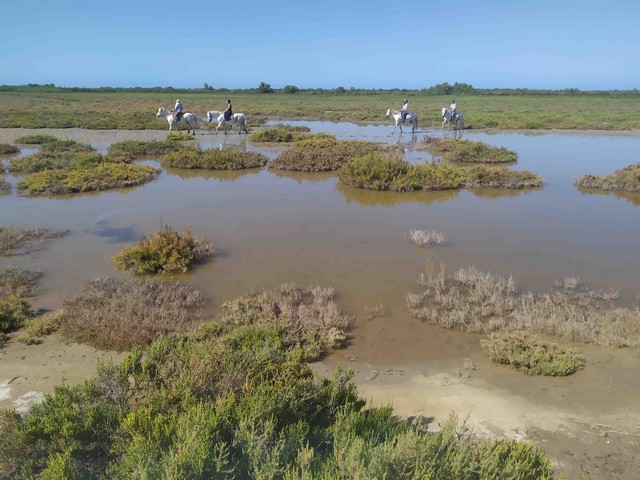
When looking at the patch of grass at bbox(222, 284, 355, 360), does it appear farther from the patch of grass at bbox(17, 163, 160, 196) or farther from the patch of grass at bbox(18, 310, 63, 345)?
the patch of grass at bbox(17, 163, 160, 196)

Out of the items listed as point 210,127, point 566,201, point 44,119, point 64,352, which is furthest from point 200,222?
point 44,119

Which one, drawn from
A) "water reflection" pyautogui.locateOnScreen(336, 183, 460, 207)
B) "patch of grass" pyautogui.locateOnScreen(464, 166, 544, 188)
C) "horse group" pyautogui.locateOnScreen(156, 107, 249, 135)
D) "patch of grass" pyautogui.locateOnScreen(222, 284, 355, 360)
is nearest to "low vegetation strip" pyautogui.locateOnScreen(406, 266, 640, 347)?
"patch of grass" pyautogui.locateOnScreen(222, 284, 355, 360)

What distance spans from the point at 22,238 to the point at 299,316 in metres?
6.76

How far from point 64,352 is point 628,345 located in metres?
7.23

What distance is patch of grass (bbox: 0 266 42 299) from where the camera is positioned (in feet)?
23.3

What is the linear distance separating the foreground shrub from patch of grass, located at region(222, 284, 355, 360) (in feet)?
2.28

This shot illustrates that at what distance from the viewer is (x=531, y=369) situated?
5414 millimetres

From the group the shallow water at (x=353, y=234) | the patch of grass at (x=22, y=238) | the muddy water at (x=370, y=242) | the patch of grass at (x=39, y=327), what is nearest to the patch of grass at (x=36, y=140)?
the shallow water at (x=353, y=234)

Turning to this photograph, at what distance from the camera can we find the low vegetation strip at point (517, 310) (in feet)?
20.2

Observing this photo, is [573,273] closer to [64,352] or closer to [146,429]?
[146,429]

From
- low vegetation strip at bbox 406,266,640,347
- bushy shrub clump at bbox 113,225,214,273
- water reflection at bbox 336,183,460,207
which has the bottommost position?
low vegetation strip at bbox 406,266,640,347

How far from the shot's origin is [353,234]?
10500mm

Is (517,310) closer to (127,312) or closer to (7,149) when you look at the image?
(127,312)

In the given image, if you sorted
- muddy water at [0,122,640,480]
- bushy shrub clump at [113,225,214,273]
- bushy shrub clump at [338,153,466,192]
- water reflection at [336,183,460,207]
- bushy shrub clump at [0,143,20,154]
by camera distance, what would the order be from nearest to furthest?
muddy water at [0,122,640,480], bushy shrub clump at [113,225,214,273], water reflection at [336,183,460,207], bushy shrub clump at [338,153,466,192], bushy shrub clump at [0,143,20,154]
